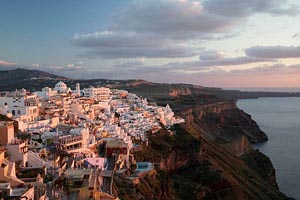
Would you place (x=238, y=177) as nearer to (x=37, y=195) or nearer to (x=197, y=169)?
(x=197, y=169)

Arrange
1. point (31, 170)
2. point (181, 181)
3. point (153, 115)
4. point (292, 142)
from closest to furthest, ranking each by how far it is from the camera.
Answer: point (31, 170) < point (181, 181) < point (153, 115) < point (292, 142)

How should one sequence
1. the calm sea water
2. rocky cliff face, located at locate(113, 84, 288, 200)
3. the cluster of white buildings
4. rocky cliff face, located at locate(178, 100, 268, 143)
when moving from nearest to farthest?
1. the cluster of white buildings
2. rocky cliff face, located at locate(113, 84, 288, 200)
3. the calm sea water
4. rocky cliff face, located at locate(178, 100, 268, 143)

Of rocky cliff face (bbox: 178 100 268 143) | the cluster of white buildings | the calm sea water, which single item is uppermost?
the cluster of white buildings

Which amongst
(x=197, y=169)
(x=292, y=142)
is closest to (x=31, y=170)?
(x=197, y=169)

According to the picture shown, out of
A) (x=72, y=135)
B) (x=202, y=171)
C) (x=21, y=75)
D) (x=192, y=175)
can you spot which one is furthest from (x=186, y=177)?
(x=21, y=75)

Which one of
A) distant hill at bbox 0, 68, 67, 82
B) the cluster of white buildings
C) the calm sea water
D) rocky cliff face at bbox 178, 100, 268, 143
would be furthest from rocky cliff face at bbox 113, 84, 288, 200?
distant hill at bbox 0, 68, 67, 82

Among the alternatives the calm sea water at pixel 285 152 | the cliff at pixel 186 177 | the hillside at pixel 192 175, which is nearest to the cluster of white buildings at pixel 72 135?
the cliff at pixel 186 177

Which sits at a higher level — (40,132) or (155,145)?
(40,132)

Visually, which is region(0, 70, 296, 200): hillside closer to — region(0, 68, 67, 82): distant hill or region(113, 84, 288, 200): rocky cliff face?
region(113, 84, 288, 200): rocky cliff face

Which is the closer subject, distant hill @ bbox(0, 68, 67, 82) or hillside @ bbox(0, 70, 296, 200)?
hillside @ bbox(0, 70, 296, 200)
